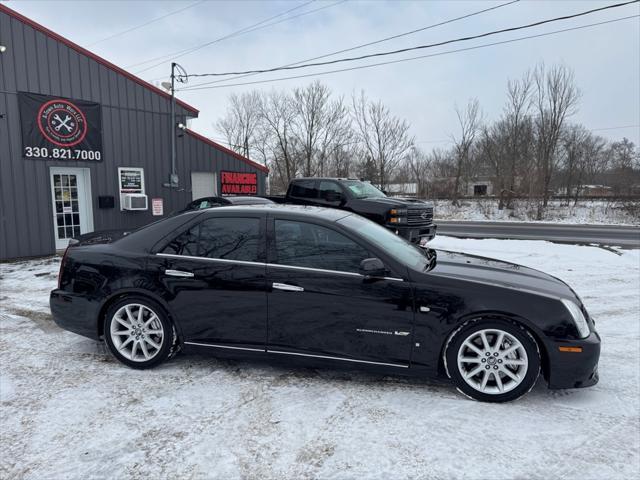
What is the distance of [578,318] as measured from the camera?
9.81 feet

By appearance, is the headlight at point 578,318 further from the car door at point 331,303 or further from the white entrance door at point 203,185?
the white entrance door at point 203,185

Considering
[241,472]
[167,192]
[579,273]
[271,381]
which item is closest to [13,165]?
[167,192]

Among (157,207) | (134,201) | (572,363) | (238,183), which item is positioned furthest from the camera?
(238,183)

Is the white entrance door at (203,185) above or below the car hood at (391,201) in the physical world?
above

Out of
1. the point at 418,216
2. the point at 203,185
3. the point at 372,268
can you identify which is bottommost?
the point at 372,268

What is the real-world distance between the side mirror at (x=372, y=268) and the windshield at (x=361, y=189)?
6136 mm

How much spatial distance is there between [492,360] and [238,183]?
468 inches

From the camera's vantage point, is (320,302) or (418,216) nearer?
(320,302)

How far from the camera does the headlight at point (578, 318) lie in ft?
9.63

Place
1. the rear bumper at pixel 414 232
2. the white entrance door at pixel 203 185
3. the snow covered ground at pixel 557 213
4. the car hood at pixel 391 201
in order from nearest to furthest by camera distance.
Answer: the rear bumper at pixel 414 232, the car hood at pixel 391 201, the white entrance door at pixel 203 185, the snow covered ground at pixel 557 213

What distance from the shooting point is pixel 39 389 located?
10.5 ft

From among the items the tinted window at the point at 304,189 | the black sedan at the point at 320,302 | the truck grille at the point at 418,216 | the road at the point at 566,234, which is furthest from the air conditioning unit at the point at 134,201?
the road at the point at 566,234

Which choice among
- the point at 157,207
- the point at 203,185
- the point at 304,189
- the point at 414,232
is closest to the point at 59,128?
the point at 157,207

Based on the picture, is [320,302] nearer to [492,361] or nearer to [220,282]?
[220,282]
